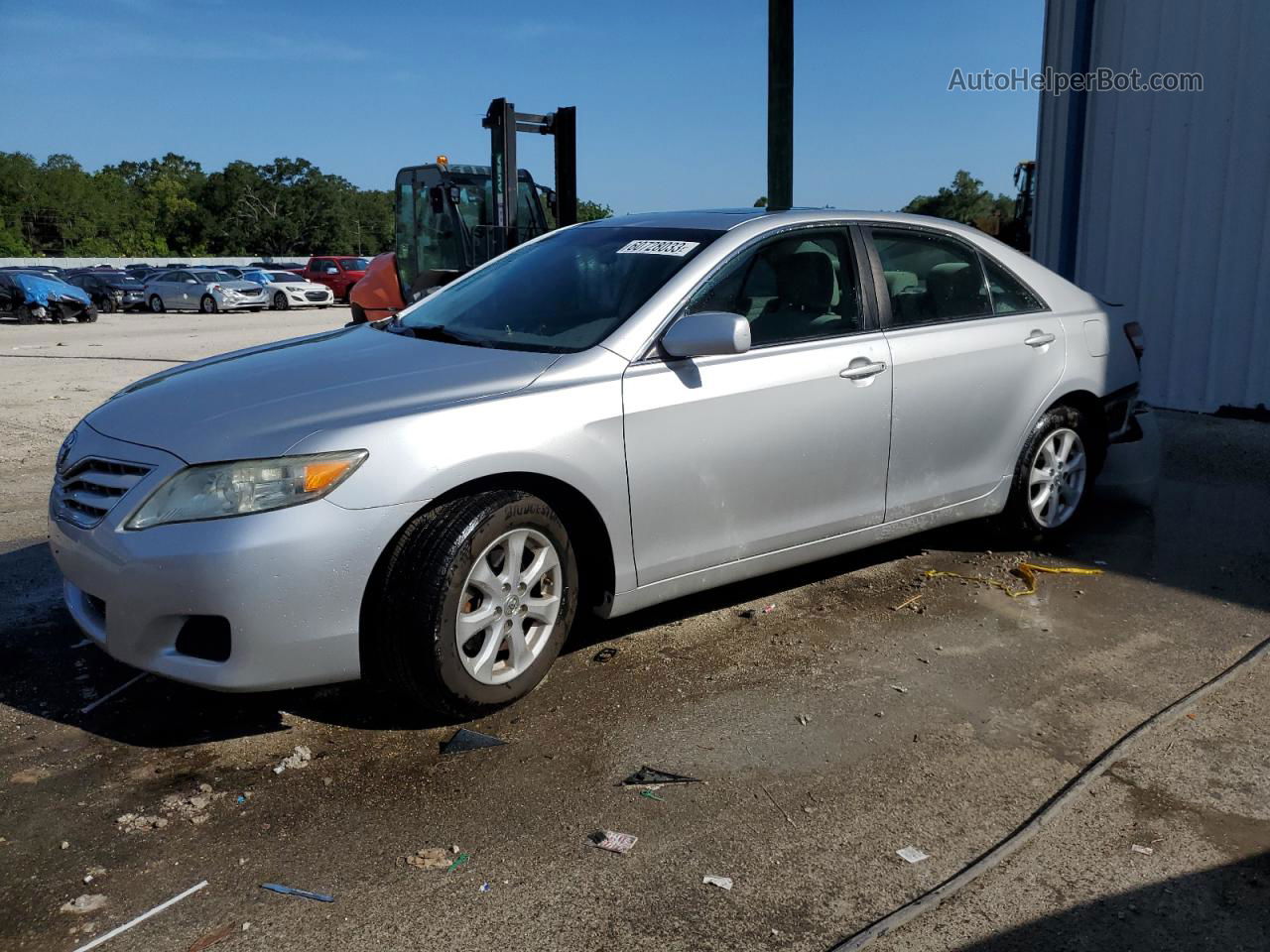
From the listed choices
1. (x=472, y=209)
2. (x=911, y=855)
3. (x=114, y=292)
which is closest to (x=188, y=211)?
(x=114, y=292)

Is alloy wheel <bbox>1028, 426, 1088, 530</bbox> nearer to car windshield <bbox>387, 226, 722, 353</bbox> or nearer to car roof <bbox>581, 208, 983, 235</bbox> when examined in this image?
car roof <bbox>581, 208, 983, 235</bbox>

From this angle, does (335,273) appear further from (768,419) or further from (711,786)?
(711,786)

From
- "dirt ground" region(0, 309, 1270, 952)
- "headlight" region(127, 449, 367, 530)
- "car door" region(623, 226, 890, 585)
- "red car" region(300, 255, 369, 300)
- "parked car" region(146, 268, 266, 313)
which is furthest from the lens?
"red car" region(300, 255, 369, 300)

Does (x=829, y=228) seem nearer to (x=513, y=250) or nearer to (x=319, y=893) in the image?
(x=513, y=250)

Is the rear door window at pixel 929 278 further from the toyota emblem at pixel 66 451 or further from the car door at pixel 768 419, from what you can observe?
the toyota emblem at pixel 66 451

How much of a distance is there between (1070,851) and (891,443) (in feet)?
6.61

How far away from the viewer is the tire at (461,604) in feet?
11.1

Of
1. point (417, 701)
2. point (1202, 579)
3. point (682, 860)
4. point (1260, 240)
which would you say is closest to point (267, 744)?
point (417, 701)

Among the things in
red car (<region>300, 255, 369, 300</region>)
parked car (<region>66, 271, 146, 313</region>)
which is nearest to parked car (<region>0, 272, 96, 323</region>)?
parked car (<region>66, 271, 146, 313</region>)

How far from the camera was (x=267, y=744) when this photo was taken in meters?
3.58

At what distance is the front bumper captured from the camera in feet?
10.4

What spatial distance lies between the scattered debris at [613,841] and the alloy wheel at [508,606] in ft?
Answer: 2.46

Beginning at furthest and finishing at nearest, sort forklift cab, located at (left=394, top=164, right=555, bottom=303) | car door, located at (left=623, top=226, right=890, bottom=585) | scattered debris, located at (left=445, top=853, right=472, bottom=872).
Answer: forklift cab, located at (left=394, top=164, right=555, bottom=303)
car door, located at (left=623, top=226, right=890, bottom=585)
scattered debris, located at (left=445, top=853, right=472, bottom=872)

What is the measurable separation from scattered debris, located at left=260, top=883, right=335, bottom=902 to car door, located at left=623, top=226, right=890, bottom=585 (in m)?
1.57
